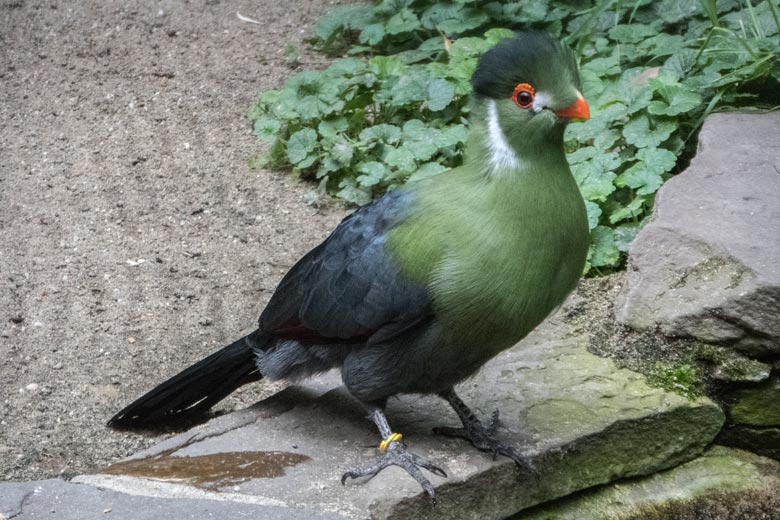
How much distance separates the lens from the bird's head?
2988 millimetres

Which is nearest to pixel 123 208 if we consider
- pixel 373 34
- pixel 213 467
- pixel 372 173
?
pixel 372 173

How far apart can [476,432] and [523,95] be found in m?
1.10

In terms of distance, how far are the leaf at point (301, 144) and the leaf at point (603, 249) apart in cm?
161

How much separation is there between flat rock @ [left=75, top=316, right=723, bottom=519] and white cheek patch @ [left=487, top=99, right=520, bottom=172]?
36.4 inches

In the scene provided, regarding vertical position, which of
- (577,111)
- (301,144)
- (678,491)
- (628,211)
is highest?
(577,111)

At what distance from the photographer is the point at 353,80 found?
227 inches

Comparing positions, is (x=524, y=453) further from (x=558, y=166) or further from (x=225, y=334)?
(x=225, y=334)

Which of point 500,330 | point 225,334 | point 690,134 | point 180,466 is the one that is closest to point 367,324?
point 500,330

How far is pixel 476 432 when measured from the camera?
3.47m

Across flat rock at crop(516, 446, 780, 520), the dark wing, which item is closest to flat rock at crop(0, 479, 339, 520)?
the dark wing

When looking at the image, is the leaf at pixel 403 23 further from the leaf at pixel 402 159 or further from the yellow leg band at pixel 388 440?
the yellow leg band at pixel 388 440

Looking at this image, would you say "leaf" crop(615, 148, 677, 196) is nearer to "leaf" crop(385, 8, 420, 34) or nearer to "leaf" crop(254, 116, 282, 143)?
"leaf" crop(254, 116, 282, 143)

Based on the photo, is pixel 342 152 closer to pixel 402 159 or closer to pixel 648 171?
pixel 402 159

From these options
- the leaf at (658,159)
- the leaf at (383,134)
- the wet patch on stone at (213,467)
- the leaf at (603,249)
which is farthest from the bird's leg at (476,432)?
the leaf at (383,134)
